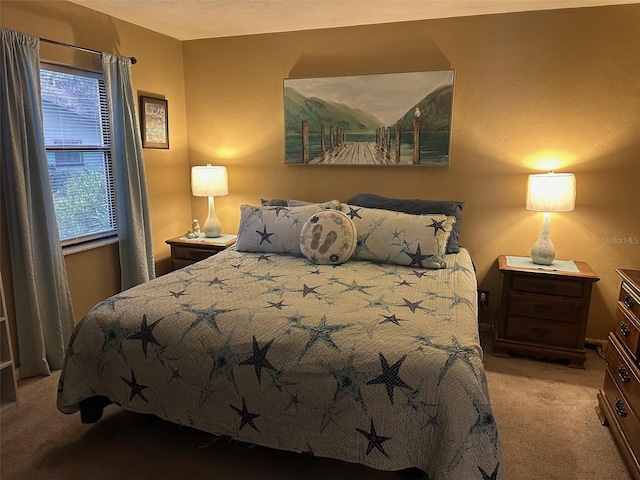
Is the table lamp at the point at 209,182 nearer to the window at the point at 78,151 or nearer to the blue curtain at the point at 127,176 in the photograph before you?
the blue curtain at the point at 127,176

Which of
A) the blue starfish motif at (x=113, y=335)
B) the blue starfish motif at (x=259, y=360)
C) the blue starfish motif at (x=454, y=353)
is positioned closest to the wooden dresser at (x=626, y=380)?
the blue starfish motif at (x=454, y=353)

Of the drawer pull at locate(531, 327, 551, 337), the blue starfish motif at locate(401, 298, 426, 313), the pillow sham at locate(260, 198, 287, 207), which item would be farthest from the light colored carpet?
the pillow sham at locate(260, 198, 287, 207)

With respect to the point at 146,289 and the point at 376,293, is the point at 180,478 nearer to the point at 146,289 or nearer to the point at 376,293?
the point at 146,289

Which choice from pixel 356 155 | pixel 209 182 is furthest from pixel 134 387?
pixel 356 155

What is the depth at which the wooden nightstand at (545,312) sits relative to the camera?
9.09 ft

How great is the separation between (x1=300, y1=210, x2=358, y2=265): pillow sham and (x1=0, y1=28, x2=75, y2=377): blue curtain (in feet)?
5.12

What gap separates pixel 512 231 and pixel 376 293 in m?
1.58

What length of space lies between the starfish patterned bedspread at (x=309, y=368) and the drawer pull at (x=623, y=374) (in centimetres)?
72

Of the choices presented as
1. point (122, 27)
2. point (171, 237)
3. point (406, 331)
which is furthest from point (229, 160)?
point (406, 331)

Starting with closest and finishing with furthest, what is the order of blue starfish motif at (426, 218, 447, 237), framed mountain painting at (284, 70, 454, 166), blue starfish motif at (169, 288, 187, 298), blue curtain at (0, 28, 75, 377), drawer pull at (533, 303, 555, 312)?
blue starfish motif at (169, 288, 187, 298)
blue curtain at (0, 28, 75, 377)
blue starfish motif at (426, 218, 447, 237)
drawer pull at (533, 303, 555, 312)
framed mountain painting at (284, 70, 454, 166)

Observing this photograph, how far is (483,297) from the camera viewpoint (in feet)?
11.0

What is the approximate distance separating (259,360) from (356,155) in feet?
7.09

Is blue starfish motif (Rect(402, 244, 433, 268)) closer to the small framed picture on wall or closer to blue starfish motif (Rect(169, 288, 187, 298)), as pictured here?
blue starfish motif (Rect(169, 288, 187, 298))

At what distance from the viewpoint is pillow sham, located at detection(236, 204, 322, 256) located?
2.96 metres
